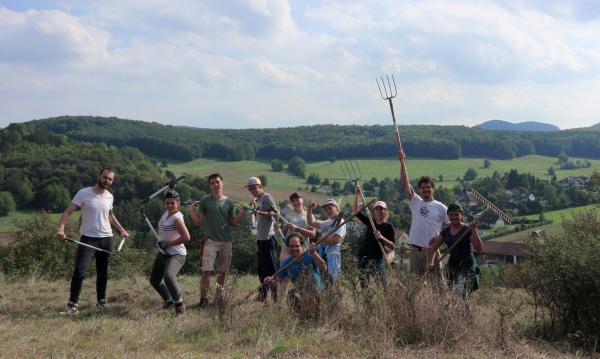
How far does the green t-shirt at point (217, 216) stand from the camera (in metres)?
7.05

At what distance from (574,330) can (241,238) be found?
19.2 m

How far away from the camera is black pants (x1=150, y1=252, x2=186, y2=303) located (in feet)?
21.5

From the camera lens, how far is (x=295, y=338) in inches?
210

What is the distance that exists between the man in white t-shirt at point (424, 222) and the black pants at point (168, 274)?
2776 millimetres

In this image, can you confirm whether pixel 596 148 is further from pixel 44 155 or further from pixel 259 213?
pixel 259 213

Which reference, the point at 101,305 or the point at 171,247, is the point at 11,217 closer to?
the point at 101,305

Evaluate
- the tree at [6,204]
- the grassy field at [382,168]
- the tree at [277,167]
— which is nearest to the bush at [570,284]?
the tree at [6,204]

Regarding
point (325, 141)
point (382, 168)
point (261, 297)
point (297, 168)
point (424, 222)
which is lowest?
point (297, 168)

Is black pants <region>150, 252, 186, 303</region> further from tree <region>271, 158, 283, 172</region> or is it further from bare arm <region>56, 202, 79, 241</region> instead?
tree <region>271, 158, 283, 172</region>

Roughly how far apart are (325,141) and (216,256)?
8481 cm

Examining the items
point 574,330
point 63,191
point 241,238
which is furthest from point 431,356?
point 63,191

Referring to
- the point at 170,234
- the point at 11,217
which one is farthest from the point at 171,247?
the point at 11,217

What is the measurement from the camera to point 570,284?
577 centimetres

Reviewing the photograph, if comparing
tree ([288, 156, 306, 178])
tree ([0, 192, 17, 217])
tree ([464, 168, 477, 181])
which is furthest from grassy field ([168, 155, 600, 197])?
tree ([0, 192, 17, 217])
